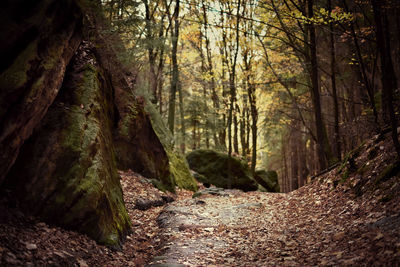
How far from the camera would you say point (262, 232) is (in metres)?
6.06

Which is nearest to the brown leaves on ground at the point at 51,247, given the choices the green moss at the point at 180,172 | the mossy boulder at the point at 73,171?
the mossy boulder at the point at 73,171

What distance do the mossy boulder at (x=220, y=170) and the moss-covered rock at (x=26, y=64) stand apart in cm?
1299

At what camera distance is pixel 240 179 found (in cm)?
1712

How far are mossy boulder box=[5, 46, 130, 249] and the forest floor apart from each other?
243 mm

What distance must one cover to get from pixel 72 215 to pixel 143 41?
7370 millimetres

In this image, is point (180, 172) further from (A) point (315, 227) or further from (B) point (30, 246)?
(B) point (30, 246)

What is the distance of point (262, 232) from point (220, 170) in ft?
38.0

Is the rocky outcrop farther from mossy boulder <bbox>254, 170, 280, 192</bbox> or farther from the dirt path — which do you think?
mossy boulder <bbox>254, 170, 280, 192</bbox>

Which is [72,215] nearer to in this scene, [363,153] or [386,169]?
[386,169]

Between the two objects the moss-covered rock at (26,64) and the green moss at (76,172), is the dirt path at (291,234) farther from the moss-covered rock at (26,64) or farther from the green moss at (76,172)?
the moss-covered rock at (26,64)

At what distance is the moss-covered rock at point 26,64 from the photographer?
3555mm

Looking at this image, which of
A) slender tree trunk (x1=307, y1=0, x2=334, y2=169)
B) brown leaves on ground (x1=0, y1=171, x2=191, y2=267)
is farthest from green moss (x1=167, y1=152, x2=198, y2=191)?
brown leaves on ground (x1=0, y1=171, x2=191, y2=267)

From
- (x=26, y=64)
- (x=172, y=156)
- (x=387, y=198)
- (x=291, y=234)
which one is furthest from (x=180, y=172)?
(x=26, y=64)

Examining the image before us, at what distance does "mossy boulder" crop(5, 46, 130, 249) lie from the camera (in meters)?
4.31
